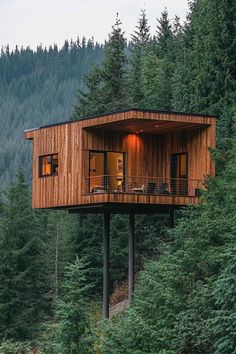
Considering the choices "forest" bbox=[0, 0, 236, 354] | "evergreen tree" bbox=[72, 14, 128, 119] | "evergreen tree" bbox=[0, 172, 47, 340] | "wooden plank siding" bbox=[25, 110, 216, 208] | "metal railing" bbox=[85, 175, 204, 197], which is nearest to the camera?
"forest" bbox=[0, 0, 236, 354]

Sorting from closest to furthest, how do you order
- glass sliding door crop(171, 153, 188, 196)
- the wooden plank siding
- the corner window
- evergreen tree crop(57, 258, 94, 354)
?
evergreen tree crop(57, 258, 94, 354), the wooden plank siding, glass sliding door crop(171, 153, 188, 196), the corner window

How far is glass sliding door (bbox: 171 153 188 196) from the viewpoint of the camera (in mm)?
36750

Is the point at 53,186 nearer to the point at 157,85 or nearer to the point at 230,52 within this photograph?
the point at 230,52

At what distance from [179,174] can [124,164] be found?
2.24 meters

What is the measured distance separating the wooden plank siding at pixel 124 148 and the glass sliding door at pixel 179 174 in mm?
244

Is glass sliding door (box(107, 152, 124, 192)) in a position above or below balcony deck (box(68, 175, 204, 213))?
above

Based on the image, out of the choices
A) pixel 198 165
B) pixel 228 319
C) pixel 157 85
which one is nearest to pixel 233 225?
pixel 228 319

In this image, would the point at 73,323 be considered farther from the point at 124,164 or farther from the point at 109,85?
the point at 109,85

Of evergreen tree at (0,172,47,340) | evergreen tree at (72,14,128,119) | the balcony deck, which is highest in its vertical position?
evergreen tree at (72,14,128,119)

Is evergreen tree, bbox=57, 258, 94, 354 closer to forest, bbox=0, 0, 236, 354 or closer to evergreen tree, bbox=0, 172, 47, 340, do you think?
forest, bbox=0, 0, 236, 354

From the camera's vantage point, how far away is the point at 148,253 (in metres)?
46.4

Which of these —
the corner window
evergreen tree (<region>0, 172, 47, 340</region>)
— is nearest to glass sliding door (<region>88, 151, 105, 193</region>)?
the corner window

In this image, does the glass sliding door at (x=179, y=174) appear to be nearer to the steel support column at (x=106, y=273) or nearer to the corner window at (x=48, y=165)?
the steel support column at (x=106, y=273)

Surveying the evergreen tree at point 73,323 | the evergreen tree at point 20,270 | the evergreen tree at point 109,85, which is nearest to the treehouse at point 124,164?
the evergreen tree at point 73,323
